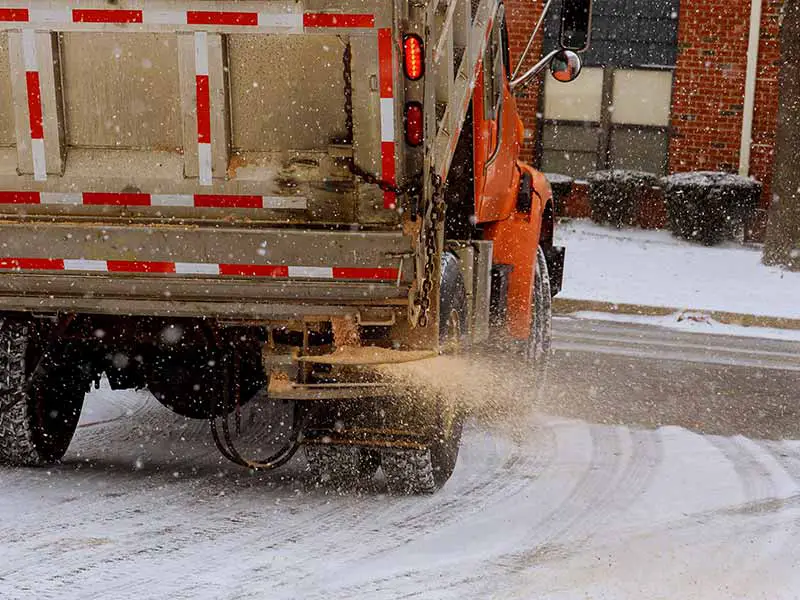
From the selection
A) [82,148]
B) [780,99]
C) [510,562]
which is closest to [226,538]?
[510,562]

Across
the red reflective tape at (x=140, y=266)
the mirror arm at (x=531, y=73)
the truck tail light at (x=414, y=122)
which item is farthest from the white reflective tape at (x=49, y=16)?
the mirror arm at (x=531, y=73)

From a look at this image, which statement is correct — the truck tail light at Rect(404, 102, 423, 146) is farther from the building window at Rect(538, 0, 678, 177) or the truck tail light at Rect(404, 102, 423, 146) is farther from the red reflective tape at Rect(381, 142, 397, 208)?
the building window at Rect(538, 0, 678, 177)

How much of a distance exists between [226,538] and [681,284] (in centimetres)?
931

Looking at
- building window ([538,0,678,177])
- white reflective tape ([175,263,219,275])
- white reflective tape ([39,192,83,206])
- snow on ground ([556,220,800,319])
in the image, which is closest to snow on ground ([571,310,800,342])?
snow on ground ([556,220,800,319])

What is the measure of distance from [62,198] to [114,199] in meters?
0.21

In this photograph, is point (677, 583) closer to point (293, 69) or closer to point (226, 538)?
point (226, 538)

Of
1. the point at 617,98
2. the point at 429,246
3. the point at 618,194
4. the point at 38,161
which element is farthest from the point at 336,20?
the point at 617,98

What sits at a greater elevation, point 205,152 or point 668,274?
point 205,152

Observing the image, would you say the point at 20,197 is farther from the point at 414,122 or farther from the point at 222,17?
the point at 414,122

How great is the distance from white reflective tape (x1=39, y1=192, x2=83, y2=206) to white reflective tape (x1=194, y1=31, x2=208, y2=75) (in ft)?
2.28

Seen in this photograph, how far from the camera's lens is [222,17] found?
193 inches

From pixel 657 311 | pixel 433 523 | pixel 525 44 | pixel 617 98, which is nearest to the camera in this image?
pixel 433 523

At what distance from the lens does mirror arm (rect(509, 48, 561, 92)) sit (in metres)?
6.84

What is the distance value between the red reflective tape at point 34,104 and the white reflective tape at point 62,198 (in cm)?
22
